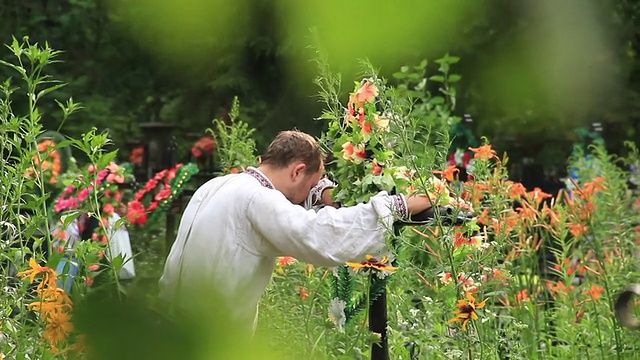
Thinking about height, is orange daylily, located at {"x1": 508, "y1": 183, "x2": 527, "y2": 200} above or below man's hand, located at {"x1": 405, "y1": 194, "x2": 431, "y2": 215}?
above

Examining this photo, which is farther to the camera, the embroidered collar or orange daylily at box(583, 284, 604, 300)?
orange daylily at box(583, 284, 604, 300)

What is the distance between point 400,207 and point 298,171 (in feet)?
2.23

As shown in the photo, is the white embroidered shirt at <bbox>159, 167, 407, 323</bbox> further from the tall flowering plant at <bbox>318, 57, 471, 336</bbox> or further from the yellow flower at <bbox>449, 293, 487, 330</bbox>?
the yellow flower at <bbox>449, 293, 487, 330</bbox>

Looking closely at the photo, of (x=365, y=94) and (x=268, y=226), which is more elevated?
(x=365, y=94)

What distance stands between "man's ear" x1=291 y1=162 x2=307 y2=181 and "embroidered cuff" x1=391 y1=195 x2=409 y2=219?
652 millimetres

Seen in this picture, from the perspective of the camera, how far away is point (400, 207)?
192 cm

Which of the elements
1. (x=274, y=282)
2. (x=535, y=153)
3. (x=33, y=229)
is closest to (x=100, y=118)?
(x=535, y=153)

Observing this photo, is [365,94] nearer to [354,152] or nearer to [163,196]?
[354,152]

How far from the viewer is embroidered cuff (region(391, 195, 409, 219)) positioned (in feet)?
6.26

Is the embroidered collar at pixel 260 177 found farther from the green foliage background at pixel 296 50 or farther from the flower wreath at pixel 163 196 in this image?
the green foliage background at pixel 296 50

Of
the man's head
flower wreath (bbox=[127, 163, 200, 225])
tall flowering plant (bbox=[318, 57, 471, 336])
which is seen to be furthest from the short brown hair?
flower wreath (bbox=[127, 163, 200, 225])

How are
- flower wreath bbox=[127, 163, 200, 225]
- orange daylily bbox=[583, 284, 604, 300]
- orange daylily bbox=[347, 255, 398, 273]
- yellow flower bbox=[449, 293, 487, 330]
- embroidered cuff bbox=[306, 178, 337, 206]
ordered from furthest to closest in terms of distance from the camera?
orange daylily bbox=[583, 284, 604, 300] < embroidered cuff bbox=[306, 178, 337, 206] < orange daylily bbox=[347, 255, 398, 273] < yellow flower bbox=[449, 293, 487, 330] < flower wreath bbox=[127, 163, 200, 225]

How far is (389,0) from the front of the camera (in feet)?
1.07

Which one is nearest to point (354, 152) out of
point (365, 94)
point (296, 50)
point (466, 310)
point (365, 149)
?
point (365, 149)
